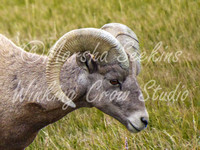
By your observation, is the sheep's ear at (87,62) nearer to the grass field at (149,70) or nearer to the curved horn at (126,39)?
the curved horn at (126,39)

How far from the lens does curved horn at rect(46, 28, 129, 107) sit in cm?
391

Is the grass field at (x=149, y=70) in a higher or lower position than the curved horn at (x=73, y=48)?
lower

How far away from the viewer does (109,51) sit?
4027 mm

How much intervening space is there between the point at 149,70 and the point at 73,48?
241cm

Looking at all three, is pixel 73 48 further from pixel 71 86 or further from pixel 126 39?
pixel 126 39

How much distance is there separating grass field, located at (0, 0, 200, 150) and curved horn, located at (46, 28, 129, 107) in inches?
38.9

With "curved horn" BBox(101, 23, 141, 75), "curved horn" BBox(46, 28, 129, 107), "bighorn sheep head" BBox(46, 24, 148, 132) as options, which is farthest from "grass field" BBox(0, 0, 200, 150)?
"curved horn" BBox(46, 28, 129, 107)

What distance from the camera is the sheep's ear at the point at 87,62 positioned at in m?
4.09

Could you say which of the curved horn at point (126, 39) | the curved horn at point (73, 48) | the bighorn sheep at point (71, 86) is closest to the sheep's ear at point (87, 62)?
the bighorn sheep at point (71, 86)

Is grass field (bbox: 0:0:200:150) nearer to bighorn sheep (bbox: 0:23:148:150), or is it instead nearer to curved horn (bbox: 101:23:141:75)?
bighorn sheep (bbox: 0:23:148:150)

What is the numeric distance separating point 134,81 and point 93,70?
450mm

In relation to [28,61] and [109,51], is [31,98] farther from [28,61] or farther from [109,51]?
[109,51]

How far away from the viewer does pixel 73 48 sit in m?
4.01

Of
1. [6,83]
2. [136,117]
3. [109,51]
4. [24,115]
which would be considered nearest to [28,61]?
[6,83]
